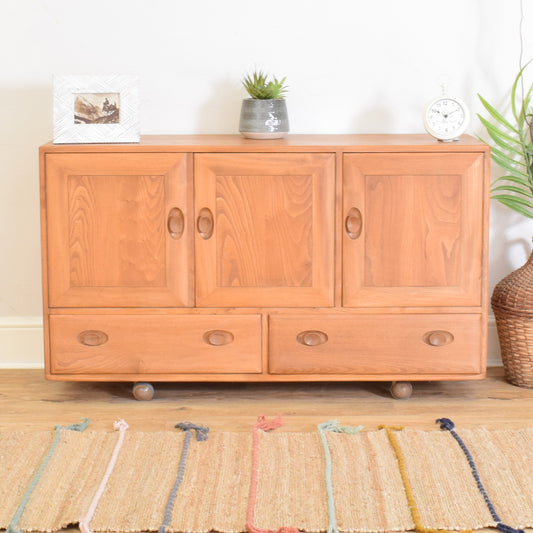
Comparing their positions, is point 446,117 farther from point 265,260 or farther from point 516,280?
point 265,260

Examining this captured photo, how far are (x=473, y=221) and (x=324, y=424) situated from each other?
79 centimetres

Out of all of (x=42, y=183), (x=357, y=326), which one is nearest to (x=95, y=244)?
(x=42, y=183)

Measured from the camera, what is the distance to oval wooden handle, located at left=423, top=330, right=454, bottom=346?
9.14 feet

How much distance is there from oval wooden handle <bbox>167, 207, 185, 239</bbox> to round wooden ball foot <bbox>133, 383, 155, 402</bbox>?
504mm

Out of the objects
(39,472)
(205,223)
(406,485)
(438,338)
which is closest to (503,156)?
(438,338)

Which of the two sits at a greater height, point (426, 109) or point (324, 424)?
point (426, 109)

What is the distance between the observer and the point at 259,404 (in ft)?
9.32

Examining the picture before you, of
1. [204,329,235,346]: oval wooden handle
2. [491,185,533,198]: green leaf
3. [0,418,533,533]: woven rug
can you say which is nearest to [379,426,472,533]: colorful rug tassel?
[0,418,533,533]: woven rug

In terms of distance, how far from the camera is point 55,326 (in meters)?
2.79

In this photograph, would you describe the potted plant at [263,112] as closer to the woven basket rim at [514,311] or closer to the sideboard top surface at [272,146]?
the sideboard top surface at [272,146]

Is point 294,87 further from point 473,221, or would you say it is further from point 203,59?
point 473,221

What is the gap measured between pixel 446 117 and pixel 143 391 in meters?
1.33

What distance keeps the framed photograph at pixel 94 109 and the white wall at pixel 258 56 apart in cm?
35

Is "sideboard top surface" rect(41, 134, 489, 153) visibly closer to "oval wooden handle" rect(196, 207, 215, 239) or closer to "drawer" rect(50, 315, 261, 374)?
"oval wooden handle" rect(196, 207, 215, 239)
